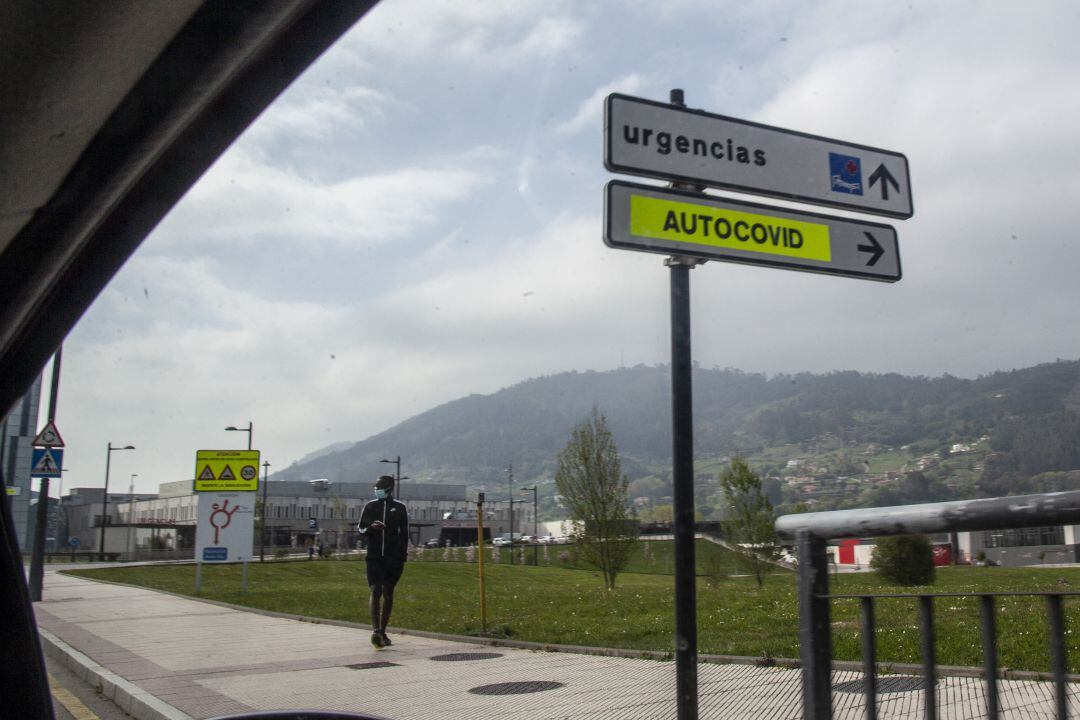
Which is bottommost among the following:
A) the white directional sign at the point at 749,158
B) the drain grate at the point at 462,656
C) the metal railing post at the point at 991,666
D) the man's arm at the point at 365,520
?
the drain grate at the point at 462,656

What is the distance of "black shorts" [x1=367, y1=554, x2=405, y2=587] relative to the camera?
10.5 meters

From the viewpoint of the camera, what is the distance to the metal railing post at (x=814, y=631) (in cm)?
197

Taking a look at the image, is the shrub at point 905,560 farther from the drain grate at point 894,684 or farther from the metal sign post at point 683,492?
the metal sign post at point 683,492

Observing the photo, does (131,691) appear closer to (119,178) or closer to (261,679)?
(261,679)

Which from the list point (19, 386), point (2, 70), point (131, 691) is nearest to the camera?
point (2, 70)

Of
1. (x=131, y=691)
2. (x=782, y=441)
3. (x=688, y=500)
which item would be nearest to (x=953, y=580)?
(x=688, y=500)

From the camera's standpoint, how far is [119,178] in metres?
2.03

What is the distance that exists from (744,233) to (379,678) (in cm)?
525

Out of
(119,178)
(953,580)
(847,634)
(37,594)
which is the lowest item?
(37,594)

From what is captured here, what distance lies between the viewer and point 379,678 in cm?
798

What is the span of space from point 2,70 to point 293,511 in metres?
112

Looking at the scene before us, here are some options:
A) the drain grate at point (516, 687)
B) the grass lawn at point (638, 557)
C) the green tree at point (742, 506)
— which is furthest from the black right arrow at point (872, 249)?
the green tree at point (742, 506)

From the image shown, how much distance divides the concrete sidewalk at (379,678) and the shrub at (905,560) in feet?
7.77

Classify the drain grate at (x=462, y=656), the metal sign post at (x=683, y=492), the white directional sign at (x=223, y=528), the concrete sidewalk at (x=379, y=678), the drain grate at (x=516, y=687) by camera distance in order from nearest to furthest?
the metal sign post at (x=683, y=492)
the concrete sidewalk at (x=379, y=678)
the drain grate at (x=516, y=687)
the drain grate at (x=462, y=656)
the white directional sign at (x=223, y=528)
